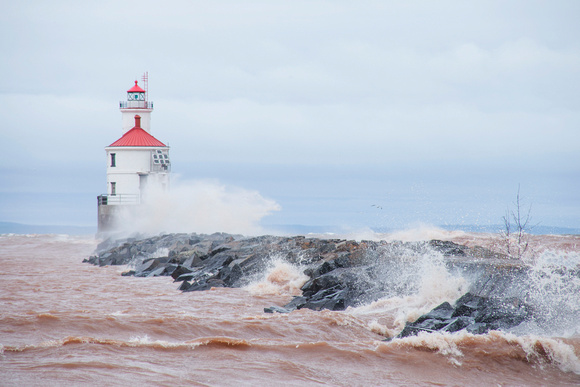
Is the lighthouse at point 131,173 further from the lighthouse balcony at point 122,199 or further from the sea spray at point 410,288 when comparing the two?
the sea spray at point 410,288

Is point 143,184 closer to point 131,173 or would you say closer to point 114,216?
point 131,173

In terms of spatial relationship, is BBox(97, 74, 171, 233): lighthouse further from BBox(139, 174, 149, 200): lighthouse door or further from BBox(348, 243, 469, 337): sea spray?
BBox(348, 243, 469, 337): sea spray

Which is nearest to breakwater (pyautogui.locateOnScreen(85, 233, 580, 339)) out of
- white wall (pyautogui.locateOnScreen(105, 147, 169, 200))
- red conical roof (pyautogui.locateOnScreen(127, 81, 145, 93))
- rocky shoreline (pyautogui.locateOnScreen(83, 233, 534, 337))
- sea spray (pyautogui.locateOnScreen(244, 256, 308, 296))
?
rocky shoreline (pyautogui.locateOnScreen(83, 233, 534, 337))

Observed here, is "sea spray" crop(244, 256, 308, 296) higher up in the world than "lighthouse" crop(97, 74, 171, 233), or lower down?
lower down

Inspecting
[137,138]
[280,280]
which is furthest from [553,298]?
[137,138]

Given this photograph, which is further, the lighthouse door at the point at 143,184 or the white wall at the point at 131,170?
the lighthouse door at the point at 143,184

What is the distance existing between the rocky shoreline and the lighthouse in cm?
1462

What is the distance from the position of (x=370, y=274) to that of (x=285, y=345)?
4.09m

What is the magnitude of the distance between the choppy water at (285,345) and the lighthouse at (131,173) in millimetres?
21475

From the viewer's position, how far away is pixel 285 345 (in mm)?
6516

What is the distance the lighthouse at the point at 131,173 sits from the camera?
3052 centimetres

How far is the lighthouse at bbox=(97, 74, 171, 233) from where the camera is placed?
100 ft

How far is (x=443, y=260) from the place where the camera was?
10047 mm

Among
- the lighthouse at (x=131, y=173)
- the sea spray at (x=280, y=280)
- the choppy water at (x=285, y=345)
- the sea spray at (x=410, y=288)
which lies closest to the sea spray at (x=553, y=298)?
the choppy water at (x=285, y=345)
